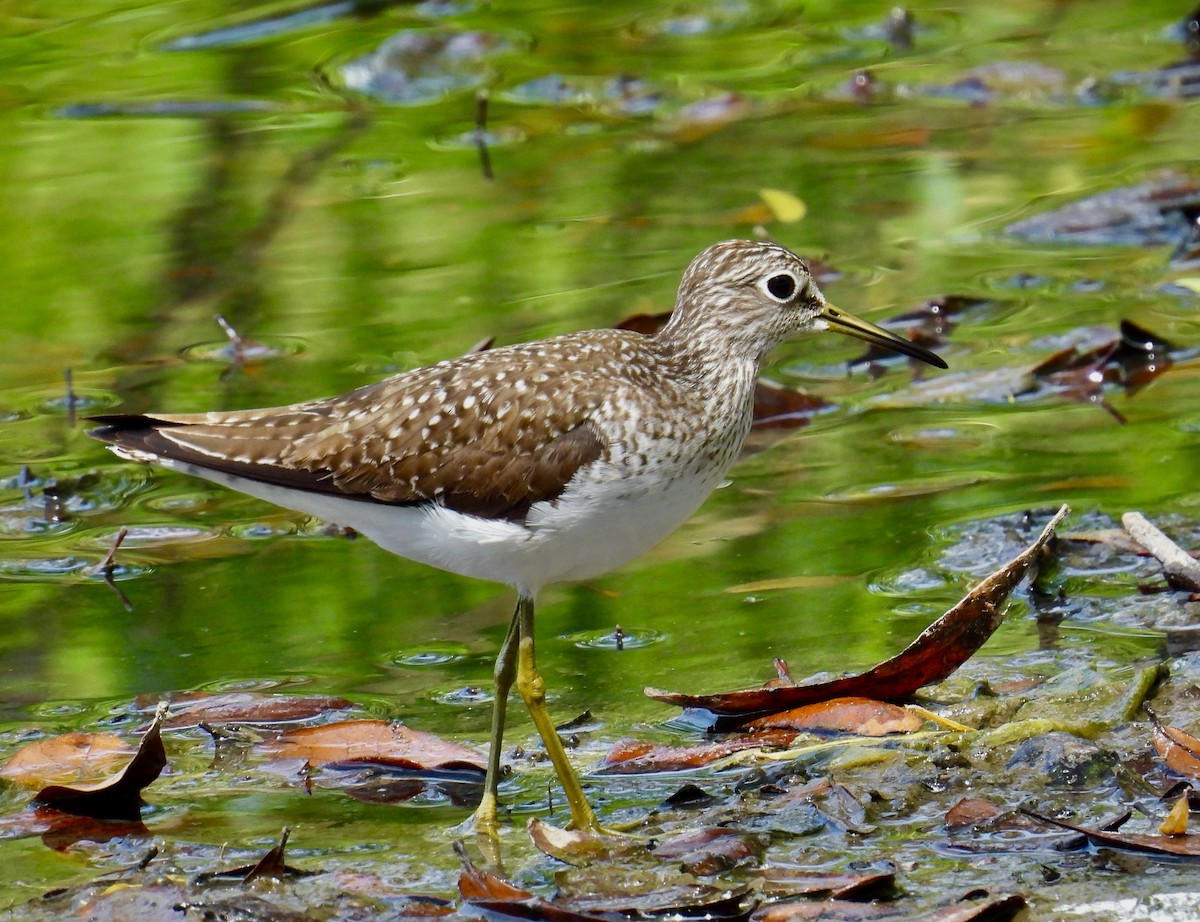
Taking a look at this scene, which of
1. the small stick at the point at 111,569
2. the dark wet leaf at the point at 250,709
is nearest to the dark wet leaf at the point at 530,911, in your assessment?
the dark wet leaf at the point at 250,709

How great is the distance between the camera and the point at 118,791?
5348 millimetres

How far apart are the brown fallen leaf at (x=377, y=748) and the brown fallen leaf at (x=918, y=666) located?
2.14ft

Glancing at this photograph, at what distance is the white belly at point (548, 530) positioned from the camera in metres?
5.50

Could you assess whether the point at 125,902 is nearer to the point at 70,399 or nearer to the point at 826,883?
the point at 826,883

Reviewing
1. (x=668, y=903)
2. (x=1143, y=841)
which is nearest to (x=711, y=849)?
(x=668, y=903)

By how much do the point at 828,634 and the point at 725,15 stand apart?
29.1 ft

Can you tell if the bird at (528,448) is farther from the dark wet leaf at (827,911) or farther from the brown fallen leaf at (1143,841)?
the brown fallen leaf at (1143,841)

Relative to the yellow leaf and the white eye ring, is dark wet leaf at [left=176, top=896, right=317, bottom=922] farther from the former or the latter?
the yellow leaf

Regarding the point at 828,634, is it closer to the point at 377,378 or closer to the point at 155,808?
the point at 155,808

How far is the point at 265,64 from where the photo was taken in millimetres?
13375

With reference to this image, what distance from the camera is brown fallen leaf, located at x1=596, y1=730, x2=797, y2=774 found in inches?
220

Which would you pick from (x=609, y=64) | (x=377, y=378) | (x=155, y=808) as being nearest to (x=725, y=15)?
(x=609, y=64)

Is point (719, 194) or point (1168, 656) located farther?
point (719, 194)

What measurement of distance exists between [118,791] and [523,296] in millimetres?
4898
